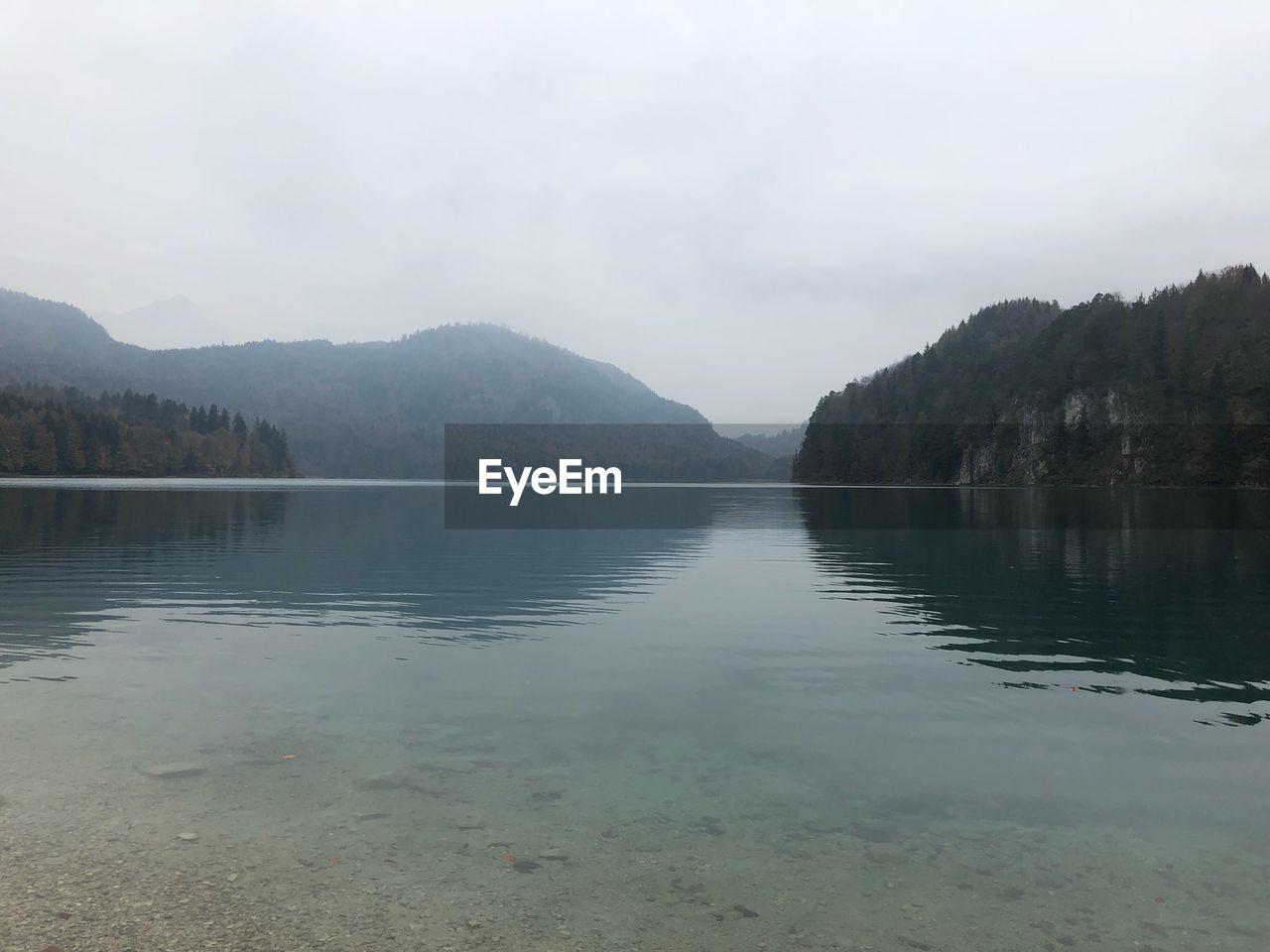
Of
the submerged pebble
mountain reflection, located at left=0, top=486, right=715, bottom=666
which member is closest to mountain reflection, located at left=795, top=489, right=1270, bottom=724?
mountain reflection, located at left=0, top=486, right=715, bottom=666

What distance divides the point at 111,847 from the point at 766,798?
8925 millimetres

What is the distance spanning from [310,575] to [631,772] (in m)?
31.6

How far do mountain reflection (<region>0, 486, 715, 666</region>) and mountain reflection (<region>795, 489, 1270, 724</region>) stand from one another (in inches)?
492

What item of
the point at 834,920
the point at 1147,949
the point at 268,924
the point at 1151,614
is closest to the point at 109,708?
the point at 268,924

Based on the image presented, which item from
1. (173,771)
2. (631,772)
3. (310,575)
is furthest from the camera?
(310,575)

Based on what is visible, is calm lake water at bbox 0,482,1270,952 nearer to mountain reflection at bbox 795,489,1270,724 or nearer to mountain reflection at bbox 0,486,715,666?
mountain reflection at bbox 795,489,1270,724

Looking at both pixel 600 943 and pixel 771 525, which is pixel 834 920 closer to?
pixel 600 943

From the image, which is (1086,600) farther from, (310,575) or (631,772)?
(310,575)

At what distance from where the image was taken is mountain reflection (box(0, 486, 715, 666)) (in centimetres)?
2895

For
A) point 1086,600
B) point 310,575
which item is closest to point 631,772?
point 1086,600

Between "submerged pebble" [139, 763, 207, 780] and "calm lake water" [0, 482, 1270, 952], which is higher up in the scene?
"submerged pebble" [139, 763, 207, 780]

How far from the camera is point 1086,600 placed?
34.3 meters

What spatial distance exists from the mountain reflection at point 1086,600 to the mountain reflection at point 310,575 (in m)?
12.5

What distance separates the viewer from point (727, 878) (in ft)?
33.1
